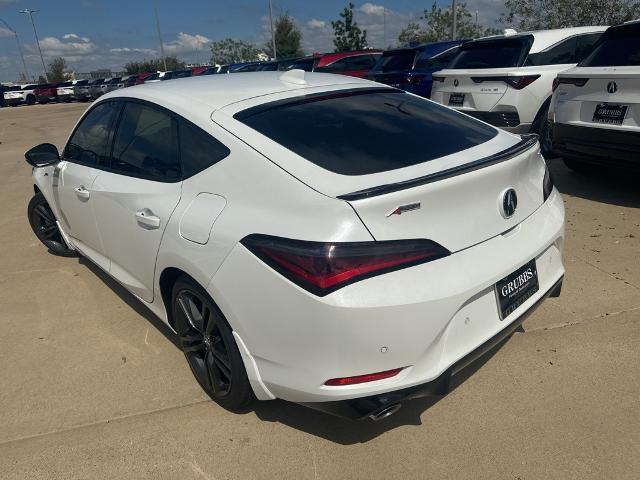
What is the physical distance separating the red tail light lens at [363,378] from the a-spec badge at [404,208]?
22.7 inches

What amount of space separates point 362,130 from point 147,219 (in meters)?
1.15

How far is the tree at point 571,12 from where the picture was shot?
16.3 metres

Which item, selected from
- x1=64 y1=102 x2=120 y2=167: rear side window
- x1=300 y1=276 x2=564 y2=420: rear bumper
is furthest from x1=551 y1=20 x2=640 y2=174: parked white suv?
x1=64 y1=102 x2=120 y2=167: rear side window

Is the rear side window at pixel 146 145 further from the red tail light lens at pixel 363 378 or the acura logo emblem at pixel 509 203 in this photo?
the acura logo emblem at pixel 509 203

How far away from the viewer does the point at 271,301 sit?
1.89m

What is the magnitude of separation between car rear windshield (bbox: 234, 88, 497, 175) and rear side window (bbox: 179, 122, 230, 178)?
18 cm

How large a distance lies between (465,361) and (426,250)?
51 cm

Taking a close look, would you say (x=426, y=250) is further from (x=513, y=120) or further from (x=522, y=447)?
(x=513, y=120)

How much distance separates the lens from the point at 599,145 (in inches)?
190

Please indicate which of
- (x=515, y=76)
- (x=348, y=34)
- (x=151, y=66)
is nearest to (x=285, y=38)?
(x=348, y=34)

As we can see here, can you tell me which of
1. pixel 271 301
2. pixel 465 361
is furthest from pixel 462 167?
pixel 271 301

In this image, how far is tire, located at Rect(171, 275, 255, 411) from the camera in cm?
223

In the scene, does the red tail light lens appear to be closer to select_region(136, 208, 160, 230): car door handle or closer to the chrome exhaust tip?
the chrome exhaust tip

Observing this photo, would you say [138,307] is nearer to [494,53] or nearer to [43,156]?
[43,156]
